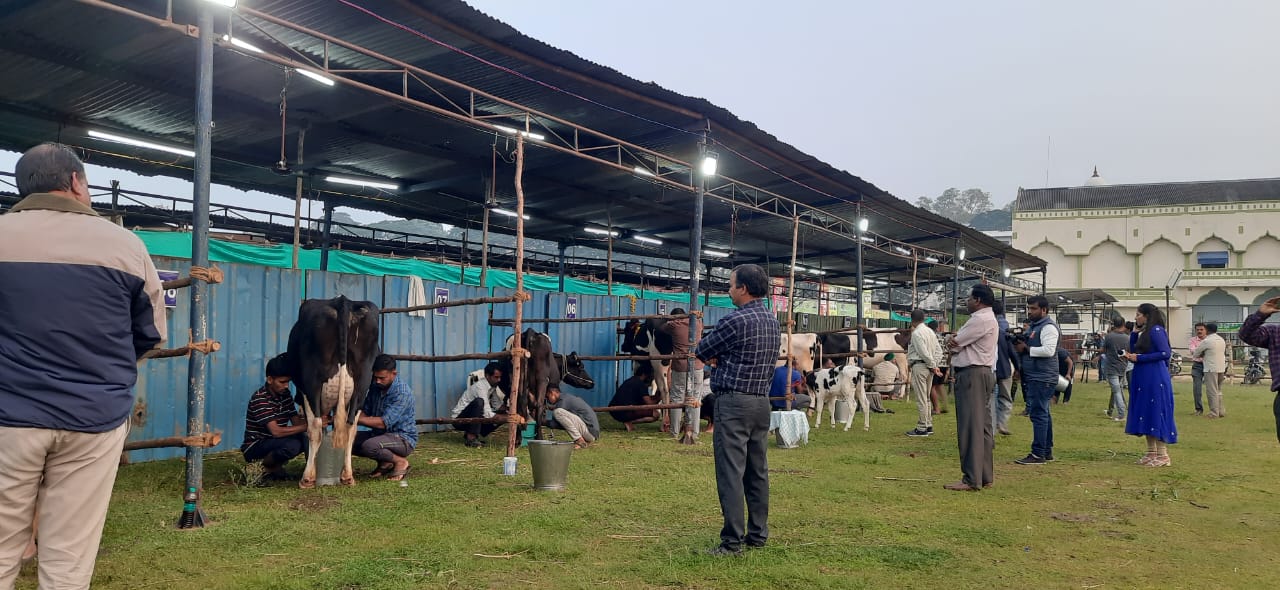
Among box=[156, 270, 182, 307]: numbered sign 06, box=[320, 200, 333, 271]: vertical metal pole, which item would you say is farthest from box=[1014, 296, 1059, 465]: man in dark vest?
box=[320, 200, 333, 271]: vertical metal pole

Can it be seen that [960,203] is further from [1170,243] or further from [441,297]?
[441,297]

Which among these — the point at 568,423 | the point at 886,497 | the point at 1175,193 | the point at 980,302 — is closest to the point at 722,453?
the point at 886,497

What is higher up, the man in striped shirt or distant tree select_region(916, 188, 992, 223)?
distant tree select_region(916, 188, 992, 223)

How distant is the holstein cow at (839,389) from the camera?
39.8 ft

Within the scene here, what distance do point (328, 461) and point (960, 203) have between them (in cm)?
10352

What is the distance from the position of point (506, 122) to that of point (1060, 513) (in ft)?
25.1

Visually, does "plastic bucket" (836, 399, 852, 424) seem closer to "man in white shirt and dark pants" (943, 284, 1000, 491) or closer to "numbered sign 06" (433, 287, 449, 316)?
"man in white shirt and dark pants" (943, 284, 1000, 491)

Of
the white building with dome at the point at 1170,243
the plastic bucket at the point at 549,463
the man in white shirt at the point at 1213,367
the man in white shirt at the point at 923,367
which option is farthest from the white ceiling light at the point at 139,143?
the white building with dome at the point at 1170,243

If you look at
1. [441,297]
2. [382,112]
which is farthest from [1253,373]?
[382,112]

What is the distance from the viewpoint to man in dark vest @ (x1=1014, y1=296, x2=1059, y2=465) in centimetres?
893

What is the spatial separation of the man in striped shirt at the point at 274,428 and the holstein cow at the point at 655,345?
5659 mm

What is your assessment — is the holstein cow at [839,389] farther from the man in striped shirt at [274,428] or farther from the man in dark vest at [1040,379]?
the man in striped shirt at [274,428]

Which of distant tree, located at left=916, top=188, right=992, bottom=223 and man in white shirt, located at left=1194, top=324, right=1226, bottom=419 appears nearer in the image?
man in white shirt, located at left=1194, top=324, right=1226, bottom=419

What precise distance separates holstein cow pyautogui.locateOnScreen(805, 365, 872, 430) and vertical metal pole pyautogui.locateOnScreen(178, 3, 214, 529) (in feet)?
29.1
